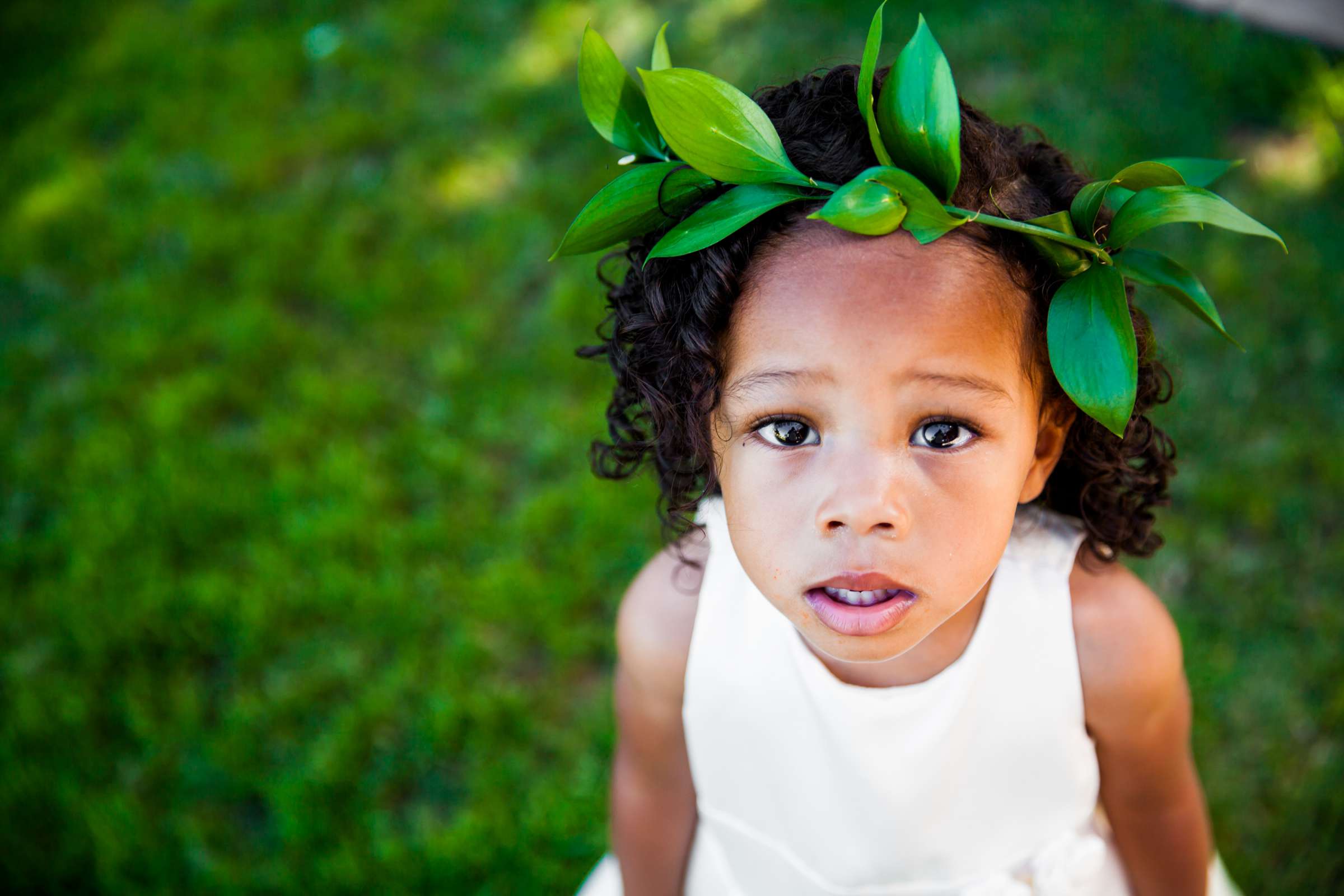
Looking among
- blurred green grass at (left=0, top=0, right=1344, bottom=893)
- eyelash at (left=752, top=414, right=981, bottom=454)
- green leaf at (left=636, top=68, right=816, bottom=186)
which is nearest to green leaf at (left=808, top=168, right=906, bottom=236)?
green leaf at (left=636, top=68, right=816, bottom=186)

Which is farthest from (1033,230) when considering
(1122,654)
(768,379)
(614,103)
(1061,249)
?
(1122,654)

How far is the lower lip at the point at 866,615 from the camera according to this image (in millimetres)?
1312

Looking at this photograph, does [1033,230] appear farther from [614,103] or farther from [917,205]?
[614,103]

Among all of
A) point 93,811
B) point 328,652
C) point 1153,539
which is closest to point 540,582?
point 328,652

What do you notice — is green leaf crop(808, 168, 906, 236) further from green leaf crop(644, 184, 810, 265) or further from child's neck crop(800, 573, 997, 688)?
child's neck crop(800, 573, 997, 688)

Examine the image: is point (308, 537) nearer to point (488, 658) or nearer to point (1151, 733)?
point (488, 658)

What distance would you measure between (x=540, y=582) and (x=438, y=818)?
28.6 inches

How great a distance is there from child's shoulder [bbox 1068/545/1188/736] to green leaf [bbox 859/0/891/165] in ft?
2.57

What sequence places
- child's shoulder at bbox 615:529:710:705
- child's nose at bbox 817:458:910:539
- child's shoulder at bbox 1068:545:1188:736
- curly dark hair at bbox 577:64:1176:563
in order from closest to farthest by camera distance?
child's nose at bbox 817:458:910:539 → curly dark hair at bbox 577:64:1176:563 → child's shoulder at bbox 1068:545:1188:736 → child's shoulder at bbox 615:529:710:705

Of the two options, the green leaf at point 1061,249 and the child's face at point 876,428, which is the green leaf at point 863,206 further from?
the green leaf at point 1061,249

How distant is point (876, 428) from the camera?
1.26 meters

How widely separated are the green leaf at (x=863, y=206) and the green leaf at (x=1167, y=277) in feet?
1.15

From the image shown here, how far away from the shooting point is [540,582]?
310 cm

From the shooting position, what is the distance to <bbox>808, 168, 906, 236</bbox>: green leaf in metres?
1.18
